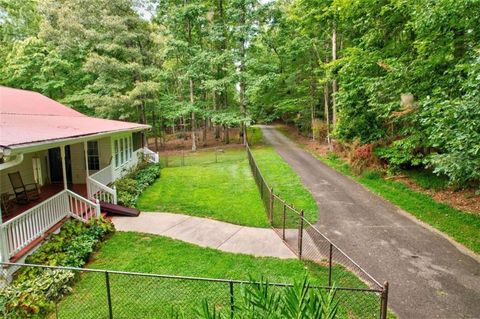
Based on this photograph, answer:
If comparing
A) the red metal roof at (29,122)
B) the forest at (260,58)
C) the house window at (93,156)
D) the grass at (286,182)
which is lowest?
the grass at (286,182)

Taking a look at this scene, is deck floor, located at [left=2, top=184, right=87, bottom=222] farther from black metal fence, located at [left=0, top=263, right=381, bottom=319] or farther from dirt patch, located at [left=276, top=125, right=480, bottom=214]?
dirt patch, located at [left=276, top=125, right=480, bottom=214]

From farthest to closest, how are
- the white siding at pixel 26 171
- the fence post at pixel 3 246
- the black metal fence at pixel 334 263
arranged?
1. the white siding at pixel 26 171
2. the fence post at pixel 3 246
3. the black metal fence at pixel 334 263

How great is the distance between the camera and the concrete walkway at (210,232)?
288 inches

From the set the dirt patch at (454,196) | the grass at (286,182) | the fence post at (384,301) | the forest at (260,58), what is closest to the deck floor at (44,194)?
the grass at (286,182)

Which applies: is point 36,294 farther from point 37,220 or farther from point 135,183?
point 135,183

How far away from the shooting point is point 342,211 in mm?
9875

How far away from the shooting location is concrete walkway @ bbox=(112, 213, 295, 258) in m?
7.32

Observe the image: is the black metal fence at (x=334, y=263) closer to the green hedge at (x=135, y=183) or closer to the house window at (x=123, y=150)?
the green hedge at (x=135, y=183)

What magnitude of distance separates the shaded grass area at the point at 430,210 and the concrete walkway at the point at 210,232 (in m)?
4.75

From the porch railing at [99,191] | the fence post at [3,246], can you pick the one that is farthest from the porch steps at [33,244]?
the porch railing at [99,191]

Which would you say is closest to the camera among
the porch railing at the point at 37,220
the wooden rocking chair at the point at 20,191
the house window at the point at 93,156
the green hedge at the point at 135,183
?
the porch railing at the point at 37,220

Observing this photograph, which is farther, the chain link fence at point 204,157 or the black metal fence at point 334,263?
the chain link fence at point 204,157

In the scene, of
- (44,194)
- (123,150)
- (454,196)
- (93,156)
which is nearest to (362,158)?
(454,196)

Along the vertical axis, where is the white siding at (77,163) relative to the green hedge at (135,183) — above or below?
above
